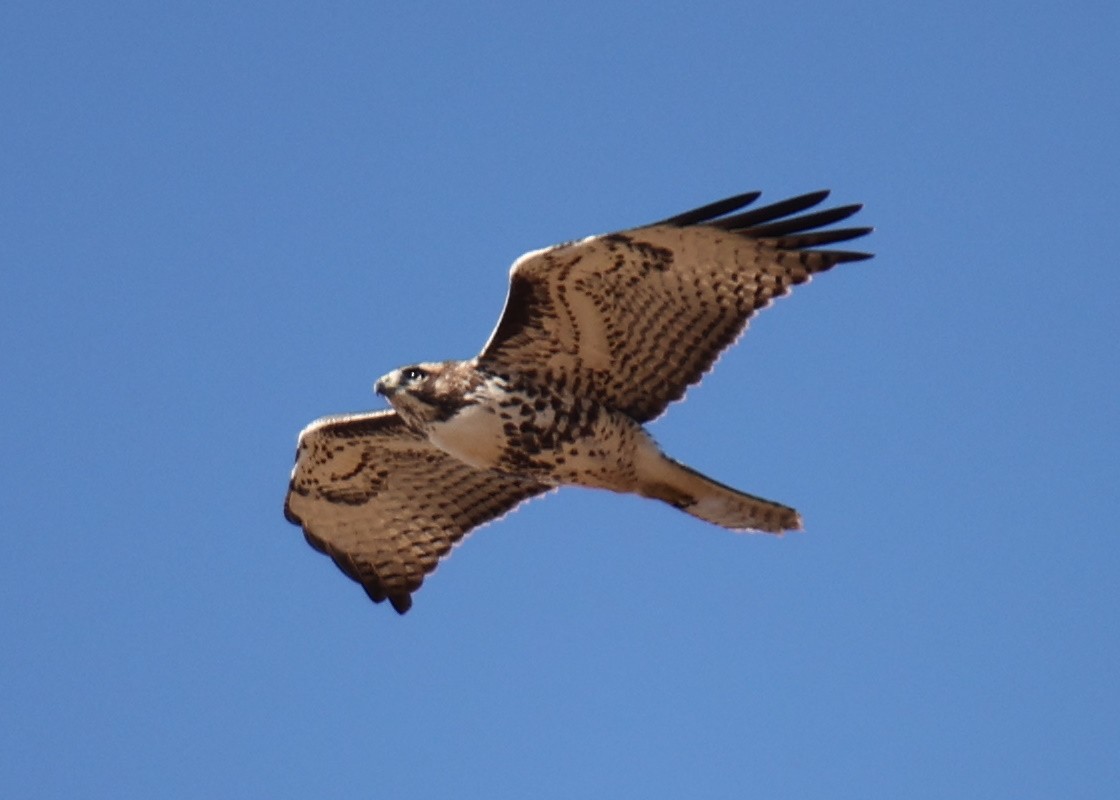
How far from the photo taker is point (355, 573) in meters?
11.8

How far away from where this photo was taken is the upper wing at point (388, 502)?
11.3 m

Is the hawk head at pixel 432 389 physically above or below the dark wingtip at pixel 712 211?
below

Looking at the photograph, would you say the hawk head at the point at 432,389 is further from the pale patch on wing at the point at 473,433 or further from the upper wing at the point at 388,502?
the upper wing at the point at 388,502

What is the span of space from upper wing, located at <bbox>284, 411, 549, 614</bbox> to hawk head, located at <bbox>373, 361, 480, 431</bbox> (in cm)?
80

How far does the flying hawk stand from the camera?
9.98m

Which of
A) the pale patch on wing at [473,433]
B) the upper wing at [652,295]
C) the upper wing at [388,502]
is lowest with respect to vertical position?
the upper wing at [388,502]

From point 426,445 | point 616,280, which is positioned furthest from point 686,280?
point 426,445

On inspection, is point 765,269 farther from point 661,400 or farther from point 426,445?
point 426,445

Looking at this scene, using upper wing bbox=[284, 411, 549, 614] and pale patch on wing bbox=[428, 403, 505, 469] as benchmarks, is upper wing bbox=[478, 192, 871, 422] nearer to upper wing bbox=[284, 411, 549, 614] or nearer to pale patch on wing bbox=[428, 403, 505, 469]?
pale patch on wing bbox=[428, 403, 505, 469]

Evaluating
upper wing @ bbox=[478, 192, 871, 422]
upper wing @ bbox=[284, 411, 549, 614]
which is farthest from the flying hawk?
upper wing @ bbox=[284, 411, 549, 614]

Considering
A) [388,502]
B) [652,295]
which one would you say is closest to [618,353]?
[652,295]

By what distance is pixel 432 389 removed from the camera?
404 inches

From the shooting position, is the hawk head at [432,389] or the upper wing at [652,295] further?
the hawk head at [432,389]

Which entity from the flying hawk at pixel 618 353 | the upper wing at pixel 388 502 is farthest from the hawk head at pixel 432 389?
the upper wing at pixel 388 502
